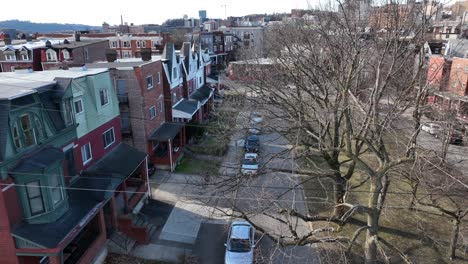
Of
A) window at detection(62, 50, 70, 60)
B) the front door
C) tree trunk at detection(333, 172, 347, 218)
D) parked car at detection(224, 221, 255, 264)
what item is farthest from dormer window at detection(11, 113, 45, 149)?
window at detection(62, 50, 70, 60)

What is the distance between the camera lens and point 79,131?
1588 centimetres

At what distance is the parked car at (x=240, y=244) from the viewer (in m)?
14.0

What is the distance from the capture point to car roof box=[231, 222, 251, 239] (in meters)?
14.9

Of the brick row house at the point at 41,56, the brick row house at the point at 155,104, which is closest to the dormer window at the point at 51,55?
the brick row house at the point at 41,56

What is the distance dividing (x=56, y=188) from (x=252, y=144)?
1747 cm

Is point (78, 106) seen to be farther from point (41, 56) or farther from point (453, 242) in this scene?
point (41, 56)

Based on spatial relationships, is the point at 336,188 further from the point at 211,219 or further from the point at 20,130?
the point at 20,130

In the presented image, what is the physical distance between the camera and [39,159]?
39.5 feet

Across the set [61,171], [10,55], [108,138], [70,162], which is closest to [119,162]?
[108,138]

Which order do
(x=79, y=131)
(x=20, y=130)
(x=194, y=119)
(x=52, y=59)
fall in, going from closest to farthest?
(x=20, y=130) < (x=79, y=131) < (x=194, y=119) < (x=52, y=59)

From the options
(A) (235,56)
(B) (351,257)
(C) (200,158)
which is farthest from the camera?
(A) (235,56)

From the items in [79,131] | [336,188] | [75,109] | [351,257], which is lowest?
[351,257]

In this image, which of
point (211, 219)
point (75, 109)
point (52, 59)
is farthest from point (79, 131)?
point (52, 59)

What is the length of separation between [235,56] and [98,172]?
6499cm
